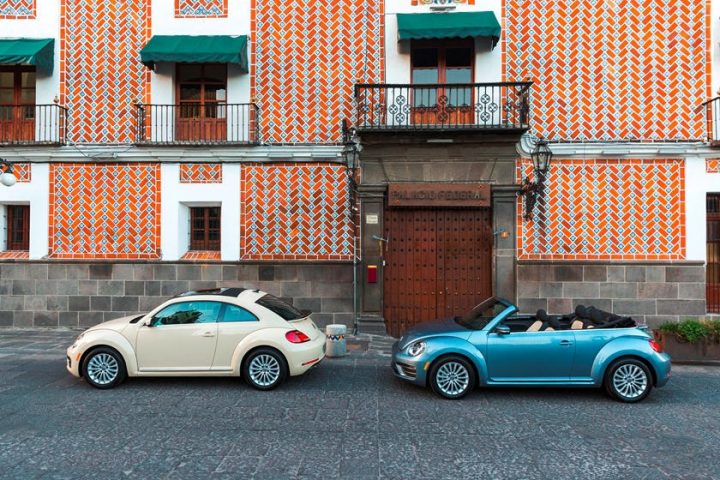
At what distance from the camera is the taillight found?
707 cm

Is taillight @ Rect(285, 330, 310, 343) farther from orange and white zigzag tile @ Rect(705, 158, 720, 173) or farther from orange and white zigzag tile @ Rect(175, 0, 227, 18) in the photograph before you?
orange and white zigzag tile @ Rect(705, 158, 720, 173)

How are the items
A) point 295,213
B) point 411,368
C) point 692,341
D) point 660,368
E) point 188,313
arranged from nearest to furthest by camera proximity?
point 660,368 → point 411,368 → point 188,313 → point 692,341 → point 295,213

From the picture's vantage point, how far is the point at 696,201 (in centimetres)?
1091

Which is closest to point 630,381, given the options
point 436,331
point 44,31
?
point 436,331

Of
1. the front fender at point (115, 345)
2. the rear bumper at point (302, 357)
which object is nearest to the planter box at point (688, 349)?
the rear bumper at point (302, 357)

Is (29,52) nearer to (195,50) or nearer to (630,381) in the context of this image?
(195,50)

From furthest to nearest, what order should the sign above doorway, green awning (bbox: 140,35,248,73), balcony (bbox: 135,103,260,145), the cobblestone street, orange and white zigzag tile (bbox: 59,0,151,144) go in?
orange and white zigzag tile (bbox: 59,0,151,144), balcony (bbox: 135,103,260,145), the sign above doorway, green awning (bbox: 140,35,248,73), the cobblestone street

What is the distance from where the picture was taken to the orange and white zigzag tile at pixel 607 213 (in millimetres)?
11016

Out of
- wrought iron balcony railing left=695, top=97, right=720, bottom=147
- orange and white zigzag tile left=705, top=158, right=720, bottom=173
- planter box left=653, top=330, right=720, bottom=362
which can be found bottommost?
planter box left=653, top=330, right=720, bottom=362

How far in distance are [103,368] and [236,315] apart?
2164 millimetres

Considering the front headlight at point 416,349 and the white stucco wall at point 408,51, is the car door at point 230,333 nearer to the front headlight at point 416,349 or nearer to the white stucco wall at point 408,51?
the front headlight at point 416,349

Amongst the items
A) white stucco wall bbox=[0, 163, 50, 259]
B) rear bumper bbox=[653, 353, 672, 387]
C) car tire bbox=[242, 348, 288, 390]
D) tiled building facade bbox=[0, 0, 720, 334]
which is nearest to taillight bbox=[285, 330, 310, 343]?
car tire bbox=[242, 348, 288, 390]

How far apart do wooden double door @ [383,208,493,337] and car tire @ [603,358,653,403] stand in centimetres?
489

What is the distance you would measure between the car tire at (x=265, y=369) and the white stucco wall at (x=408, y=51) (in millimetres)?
7521
